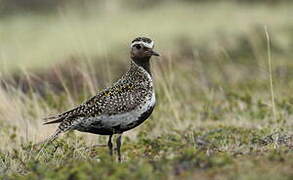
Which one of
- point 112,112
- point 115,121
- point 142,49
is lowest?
point 115,121

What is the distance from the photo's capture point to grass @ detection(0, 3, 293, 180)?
6.63 meters

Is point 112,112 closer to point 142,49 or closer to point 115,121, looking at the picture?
point 115,121

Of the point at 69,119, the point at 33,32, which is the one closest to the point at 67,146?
the point at 69,119

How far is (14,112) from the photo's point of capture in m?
11.2

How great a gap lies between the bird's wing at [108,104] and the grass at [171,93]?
56 cm

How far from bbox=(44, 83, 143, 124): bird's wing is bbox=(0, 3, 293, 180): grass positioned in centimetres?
56

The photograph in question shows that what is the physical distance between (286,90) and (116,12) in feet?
51.2

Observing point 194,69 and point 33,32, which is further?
point 33,32

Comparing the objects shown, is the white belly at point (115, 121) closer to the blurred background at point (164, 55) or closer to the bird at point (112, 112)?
the bird at point (112, 112)

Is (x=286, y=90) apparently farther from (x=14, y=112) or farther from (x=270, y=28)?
(x=270, y=28)

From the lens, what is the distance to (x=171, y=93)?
40.1 feet

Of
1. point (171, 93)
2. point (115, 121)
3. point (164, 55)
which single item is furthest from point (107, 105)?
point (164, 55)

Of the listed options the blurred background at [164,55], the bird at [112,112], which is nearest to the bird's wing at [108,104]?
the bird at [112,112]

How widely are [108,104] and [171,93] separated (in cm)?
433
